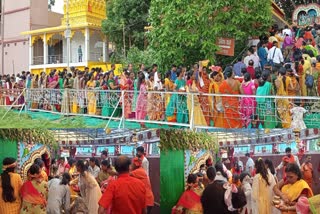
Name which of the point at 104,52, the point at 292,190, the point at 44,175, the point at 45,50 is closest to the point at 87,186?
the point at 44,175

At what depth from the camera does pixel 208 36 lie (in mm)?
14531

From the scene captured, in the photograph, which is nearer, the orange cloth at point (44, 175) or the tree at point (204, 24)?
the orange cloth at point (44, 175)

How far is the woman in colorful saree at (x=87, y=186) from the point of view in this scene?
5.38 metres

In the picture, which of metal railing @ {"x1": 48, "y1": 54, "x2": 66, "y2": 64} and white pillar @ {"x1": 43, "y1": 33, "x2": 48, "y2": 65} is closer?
white pillar @ {"x1": 43, "y1": 33, "x2": 48, "y2": 65}

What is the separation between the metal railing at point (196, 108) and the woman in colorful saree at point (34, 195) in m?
3.40

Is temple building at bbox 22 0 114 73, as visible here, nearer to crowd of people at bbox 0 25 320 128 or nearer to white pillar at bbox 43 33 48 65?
white pillar at bbox 43 33 48 65

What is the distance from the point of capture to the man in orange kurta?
5.07 metres

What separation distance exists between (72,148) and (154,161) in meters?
0.95

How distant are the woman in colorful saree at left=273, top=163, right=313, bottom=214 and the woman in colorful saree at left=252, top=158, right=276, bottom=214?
0.57 m

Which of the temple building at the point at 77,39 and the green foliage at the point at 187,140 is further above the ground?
the temple building at the point at 77,39

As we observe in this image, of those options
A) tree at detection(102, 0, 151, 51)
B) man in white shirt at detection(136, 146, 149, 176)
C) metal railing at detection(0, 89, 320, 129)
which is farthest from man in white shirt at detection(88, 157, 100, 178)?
tree at detection(102, 0, 151, 51)

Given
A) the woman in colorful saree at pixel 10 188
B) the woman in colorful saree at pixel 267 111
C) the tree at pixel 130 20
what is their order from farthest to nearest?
the tree at pixel 130 20, the woman in colorful saree at pixel 267 111, the woman in colorful saree at pixel 10 188

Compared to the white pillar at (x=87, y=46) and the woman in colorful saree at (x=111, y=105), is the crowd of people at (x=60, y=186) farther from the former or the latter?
the white pillar at (x=87, y=46)

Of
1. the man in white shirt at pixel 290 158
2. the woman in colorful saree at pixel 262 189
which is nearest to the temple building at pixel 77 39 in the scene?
the woman in colorful saree at pixel 262 189
